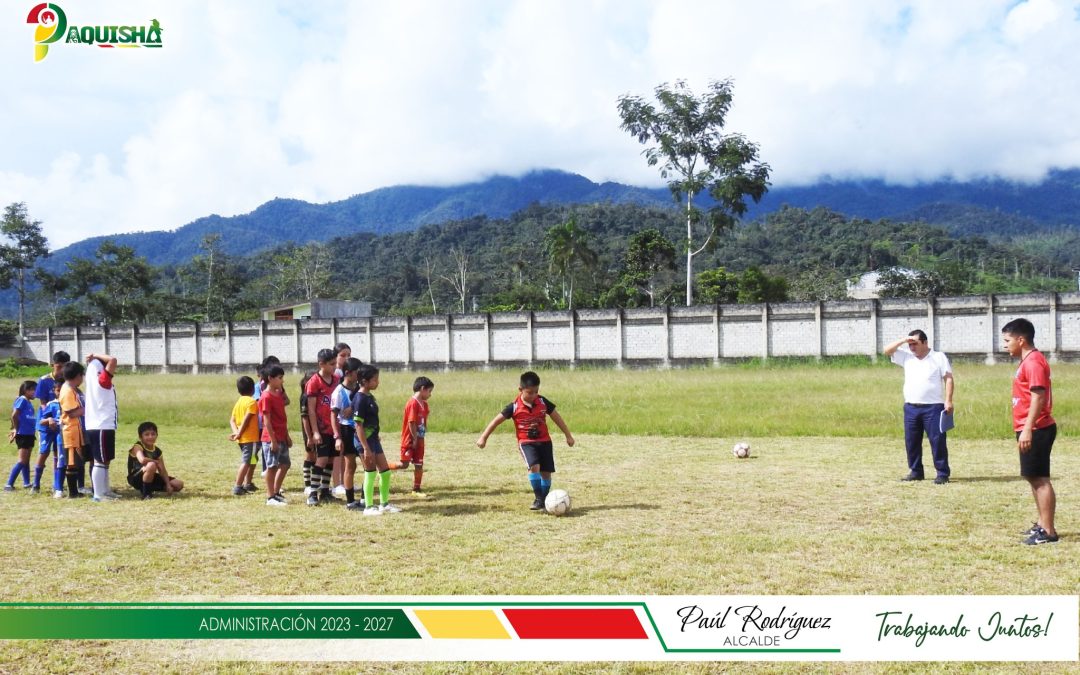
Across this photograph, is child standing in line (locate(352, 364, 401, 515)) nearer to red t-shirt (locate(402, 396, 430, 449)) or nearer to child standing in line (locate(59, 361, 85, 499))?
red t-shirt (locate(402, 396, 430, 449))

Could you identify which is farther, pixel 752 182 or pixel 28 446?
pixel 752 182

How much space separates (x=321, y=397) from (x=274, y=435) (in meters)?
0.71

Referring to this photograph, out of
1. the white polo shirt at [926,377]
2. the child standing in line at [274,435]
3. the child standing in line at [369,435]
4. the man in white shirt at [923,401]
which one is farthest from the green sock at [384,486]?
the white polo shirt at [926,377]

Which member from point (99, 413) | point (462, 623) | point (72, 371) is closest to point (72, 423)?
point (99, 413)

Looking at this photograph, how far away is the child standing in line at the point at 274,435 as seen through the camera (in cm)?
1001

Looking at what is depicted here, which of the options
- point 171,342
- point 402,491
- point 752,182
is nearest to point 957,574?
point 402,491

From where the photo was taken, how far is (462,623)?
5473mm

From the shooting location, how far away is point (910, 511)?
899cm

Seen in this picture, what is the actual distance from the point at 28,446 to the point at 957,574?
38.7 feet

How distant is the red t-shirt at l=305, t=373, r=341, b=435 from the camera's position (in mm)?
10211

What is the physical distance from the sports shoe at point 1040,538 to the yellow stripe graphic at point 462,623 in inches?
192

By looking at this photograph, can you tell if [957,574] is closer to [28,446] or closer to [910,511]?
[910,511]

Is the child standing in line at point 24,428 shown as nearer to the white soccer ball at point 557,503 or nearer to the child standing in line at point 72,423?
the child standing in line at point 72,423

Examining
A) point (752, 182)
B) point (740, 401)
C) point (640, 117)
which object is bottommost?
point (740, 401)
